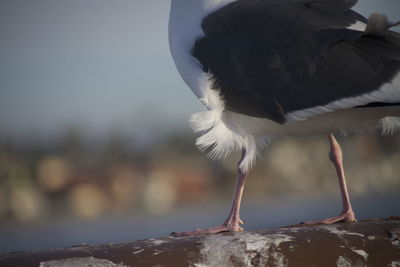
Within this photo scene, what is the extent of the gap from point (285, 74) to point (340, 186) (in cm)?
60

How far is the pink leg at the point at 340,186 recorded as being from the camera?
270cm

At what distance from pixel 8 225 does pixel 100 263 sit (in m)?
8.97

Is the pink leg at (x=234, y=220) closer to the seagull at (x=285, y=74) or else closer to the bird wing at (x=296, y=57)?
the seagull at (x=285, y=74)

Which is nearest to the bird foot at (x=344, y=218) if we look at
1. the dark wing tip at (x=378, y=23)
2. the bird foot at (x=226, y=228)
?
the bird foot at (x=226, y=228)

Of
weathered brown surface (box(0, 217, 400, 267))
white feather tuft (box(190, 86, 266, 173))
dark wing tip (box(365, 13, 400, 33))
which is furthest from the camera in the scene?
white feather tuft (box(190, 86, 266, 173))

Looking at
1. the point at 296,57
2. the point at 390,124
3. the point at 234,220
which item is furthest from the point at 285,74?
the point at 234,220

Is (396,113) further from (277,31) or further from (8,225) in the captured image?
(8,225)

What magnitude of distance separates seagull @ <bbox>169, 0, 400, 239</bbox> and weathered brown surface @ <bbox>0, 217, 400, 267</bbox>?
564mm

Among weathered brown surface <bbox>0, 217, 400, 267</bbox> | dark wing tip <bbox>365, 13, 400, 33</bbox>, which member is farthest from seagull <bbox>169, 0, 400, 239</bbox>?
weathered brown surface <bbox>0, 217, 400, 267</bbox>

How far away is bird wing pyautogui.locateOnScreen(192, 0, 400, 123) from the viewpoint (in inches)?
102

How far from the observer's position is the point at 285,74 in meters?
2.73

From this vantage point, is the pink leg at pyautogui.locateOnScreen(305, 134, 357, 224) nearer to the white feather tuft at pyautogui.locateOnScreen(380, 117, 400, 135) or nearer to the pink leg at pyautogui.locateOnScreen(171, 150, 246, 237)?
the white feather tuft at pyautogui.locateOnScreen(380, 117, 400, 135)

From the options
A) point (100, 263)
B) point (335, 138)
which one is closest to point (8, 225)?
point (335, 138)

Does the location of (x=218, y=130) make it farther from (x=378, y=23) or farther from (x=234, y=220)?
(x=378, y=23)
